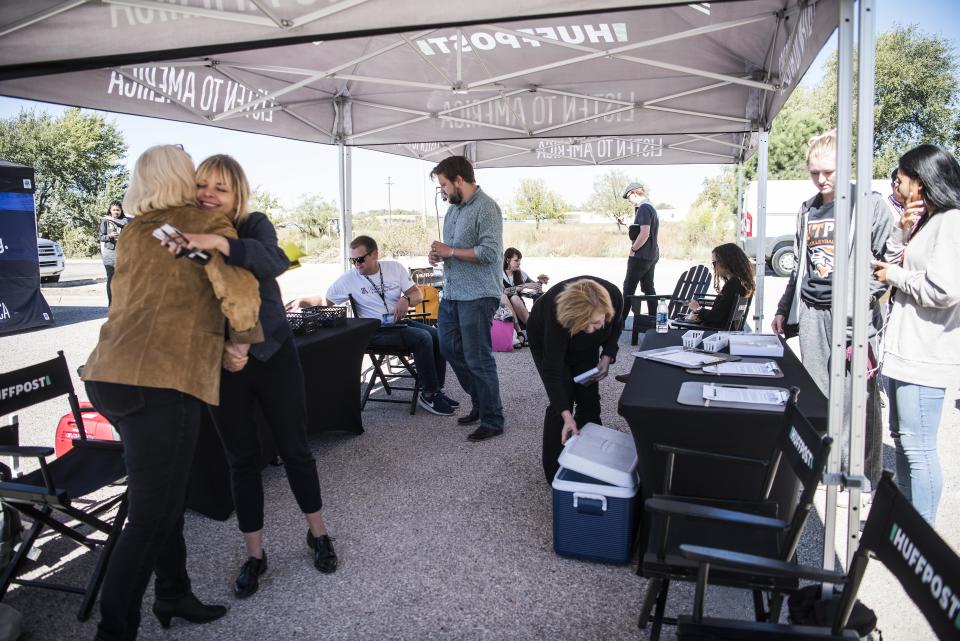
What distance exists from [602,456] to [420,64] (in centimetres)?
390

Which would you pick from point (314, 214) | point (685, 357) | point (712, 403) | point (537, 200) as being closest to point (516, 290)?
point (685, 357)

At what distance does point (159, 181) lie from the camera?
1.91 meters

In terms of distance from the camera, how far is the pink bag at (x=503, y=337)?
23.2 feet

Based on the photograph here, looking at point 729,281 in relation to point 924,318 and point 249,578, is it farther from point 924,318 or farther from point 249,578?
point 249,578

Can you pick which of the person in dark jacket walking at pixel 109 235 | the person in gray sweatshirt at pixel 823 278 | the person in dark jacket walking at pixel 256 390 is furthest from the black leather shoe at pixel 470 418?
the person in dark jacket walking at pixel 109 235

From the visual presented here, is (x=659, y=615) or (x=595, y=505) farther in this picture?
(x=595, y=505)

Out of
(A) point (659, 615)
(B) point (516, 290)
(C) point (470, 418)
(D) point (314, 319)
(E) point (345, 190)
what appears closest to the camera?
(A) point (659, 615)

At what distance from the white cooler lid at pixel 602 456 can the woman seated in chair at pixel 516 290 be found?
406cm

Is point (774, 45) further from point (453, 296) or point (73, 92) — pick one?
point (73, 92)

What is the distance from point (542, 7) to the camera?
2.39 m

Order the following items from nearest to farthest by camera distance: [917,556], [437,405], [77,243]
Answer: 1. [917,556]
2. [437,405]
3. [77,243]

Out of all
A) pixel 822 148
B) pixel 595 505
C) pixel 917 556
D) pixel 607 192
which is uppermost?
pixel 607 192

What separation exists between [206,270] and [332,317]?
83.4 inches

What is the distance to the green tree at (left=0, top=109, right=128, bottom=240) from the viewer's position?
25406 millimetres
